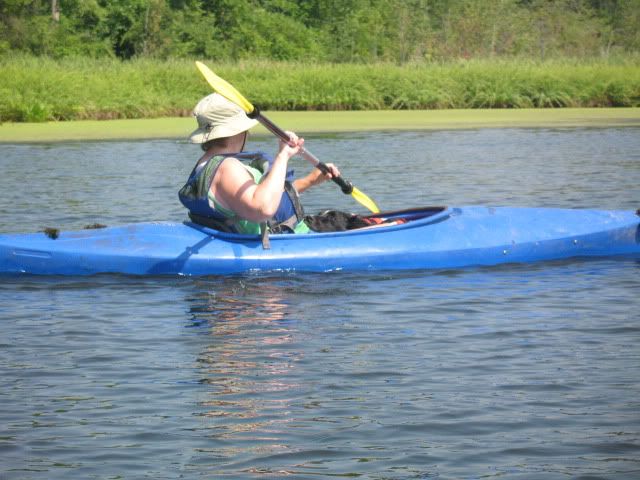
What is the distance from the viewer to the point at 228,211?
18.7 feet

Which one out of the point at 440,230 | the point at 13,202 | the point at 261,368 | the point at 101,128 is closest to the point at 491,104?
the point at 101,128

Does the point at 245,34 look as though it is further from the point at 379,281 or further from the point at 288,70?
the point at 379,281

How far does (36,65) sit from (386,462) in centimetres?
1606

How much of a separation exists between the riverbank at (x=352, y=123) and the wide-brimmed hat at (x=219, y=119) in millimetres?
9585

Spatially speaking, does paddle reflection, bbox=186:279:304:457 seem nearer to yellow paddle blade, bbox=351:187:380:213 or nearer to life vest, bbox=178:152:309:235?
life vest, bbox=178:152:309:235

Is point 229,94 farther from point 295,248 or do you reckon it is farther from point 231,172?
point 295,248

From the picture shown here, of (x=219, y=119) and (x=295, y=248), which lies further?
(x=295, y=248)

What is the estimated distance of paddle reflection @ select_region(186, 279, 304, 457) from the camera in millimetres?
3553

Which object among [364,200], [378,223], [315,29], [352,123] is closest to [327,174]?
[378,223]

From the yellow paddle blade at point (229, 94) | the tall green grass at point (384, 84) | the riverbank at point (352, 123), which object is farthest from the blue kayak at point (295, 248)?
the tall green grass at point (384, 84)

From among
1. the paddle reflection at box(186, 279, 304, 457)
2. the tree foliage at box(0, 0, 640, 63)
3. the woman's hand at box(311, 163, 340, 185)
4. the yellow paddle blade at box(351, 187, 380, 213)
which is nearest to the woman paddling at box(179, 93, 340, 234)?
the woman's hand at box(311, 163, 340, 185)

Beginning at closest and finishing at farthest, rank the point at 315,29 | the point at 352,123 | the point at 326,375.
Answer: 1. the point at 326,375
2. the point at 352,123
3. the point at 315,29

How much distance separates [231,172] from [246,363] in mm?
1315

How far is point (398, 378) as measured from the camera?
407 centimetres
